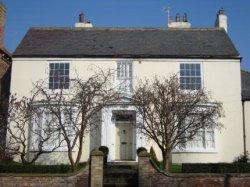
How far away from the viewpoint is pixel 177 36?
30.6 metres

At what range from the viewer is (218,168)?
19828mm

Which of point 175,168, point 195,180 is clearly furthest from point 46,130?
point 195,180

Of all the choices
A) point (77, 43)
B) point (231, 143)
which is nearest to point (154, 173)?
point (231, 143)

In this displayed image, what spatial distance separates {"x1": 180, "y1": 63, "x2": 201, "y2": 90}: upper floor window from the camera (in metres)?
28.0

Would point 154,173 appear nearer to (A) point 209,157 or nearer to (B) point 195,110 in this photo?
(B) point 195,110

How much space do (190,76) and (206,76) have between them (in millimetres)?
1010

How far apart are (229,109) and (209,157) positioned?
10.9 feet

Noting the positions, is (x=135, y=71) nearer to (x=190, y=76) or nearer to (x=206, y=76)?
(x=190, y=76)

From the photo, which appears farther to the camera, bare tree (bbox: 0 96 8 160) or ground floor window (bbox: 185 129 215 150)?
ground floor window (bbox: 185 129 215 150)

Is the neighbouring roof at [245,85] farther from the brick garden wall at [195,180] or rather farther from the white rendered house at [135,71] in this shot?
the brick garden wall at [195,180]

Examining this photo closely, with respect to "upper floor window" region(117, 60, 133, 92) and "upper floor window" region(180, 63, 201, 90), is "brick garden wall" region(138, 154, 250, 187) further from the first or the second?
"upper floor window" region(180, 63, 201, 90)

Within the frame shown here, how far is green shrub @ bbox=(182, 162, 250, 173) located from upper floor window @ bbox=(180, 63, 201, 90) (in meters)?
8.48

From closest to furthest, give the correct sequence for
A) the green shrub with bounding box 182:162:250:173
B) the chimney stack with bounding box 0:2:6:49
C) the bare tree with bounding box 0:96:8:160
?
the green shrub with bounding box 182:162:250:173
the bare tree with bounding box 0:96:8:160
the chimney stack with bounding box 0:2:6:49

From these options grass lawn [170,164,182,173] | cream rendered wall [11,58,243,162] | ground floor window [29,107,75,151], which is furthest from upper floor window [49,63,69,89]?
grass lawn [170,164,182,173]
